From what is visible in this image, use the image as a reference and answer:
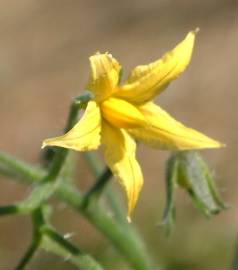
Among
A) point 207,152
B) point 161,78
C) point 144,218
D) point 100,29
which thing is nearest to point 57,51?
point 100,29

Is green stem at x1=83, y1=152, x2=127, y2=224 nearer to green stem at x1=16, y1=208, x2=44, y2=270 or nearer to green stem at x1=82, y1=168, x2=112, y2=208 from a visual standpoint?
green stem at x1=82, y1=168, x2=112, y2=208

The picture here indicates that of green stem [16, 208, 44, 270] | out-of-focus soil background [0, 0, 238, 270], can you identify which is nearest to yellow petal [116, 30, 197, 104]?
green stem [16, 208, 44, 270]

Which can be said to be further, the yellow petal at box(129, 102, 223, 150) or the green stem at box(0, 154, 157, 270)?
the green stem at box(0, 154, 157, 270)

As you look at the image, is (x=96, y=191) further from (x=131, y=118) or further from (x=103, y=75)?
(x=103, y=75)

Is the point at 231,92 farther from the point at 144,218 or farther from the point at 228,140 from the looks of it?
the point at 144,218

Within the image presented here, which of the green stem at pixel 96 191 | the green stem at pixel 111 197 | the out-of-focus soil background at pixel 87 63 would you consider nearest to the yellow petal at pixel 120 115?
the green stem at pixel 96 191

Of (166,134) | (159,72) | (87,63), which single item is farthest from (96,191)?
(87,63)
